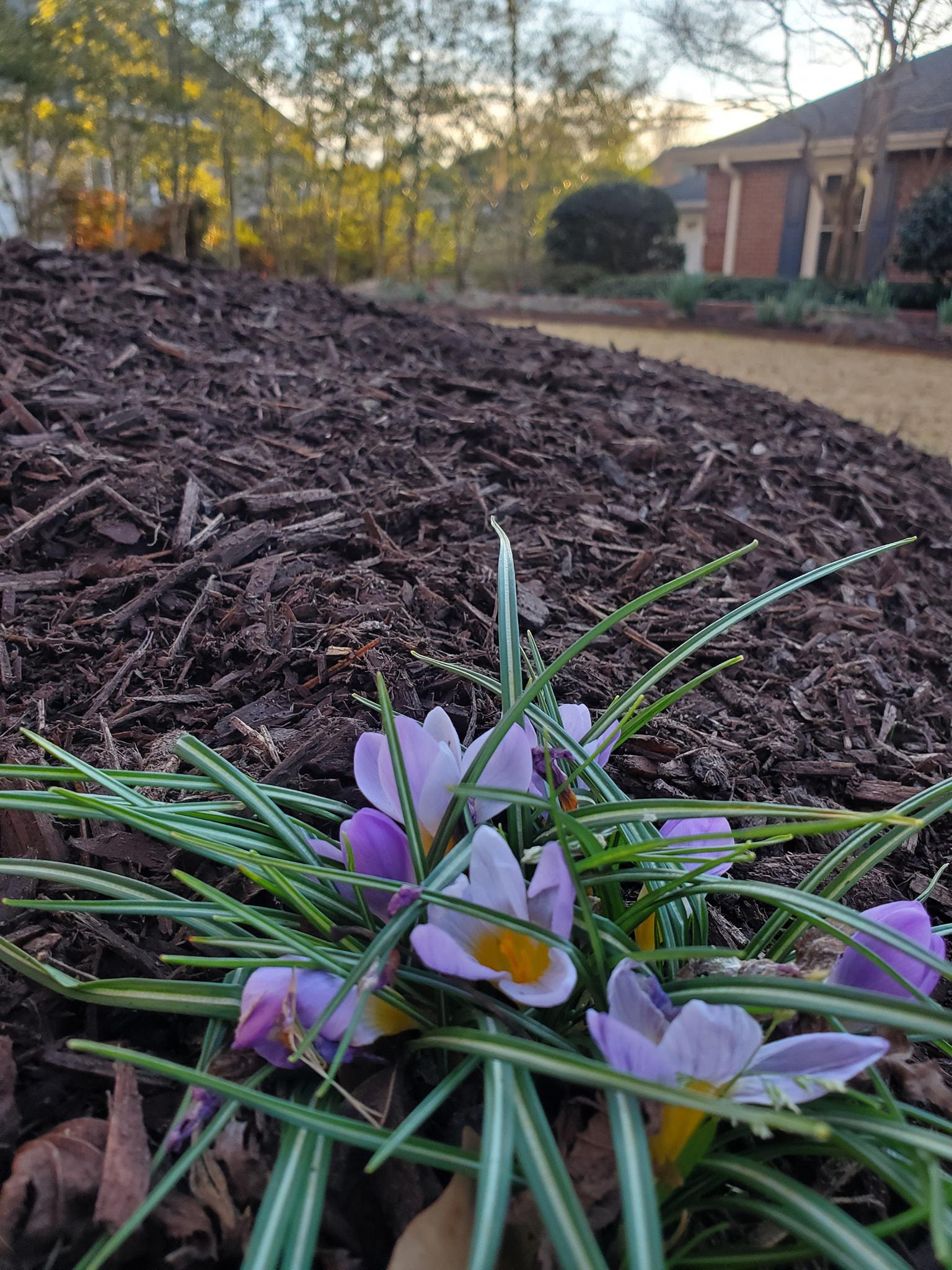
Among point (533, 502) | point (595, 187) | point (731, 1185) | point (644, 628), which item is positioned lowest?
point (731, 1185)

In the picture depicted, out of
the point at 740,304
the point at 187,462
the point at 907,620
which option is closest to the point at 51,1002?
the point at 187,462

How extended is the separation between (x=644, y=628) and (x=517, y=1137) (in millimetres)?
989

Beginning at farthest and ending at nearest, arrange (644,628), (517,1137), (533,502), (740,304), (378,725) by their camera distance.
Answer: (740,304)
(533,502)
(644,628)
(378,725)
(517,1137)

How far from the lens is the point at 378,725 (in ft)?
3.36

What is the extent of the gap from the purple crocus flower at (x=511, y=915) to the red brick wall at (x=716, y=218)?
12747mm

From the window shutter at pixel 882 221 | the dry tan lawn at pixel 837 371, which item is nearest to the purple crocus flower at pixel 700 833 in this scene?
the dry tan lawn at pixel 837 371

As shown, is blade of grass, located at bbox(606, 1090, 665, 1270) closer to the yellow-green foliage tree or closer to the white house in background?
the yellow-green foliage tree

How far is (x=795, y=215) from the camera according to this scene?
10.8m

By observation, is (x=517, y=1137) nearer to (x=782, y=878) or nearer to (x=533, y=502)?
(x=782, y=878)

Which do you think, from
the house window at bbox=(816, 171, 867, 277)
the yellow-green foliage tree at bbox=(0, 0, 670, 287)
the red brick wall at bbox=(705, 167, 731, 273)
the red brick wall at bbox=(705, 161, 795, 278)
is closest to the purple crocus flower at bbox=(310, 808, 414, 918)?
the yellow-green foliage tree at bbox=(0, 0, 670, 287)

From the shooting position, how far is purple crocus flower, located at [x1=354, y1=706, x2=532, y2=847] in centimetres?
72

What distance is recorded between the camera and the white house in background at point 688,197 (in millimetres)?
13805

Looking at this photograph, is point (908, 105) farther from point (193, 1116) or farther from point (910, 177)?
point (193, 1116)

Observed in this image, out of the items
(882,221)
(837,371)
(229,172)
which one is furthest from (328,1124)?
(229,172)
